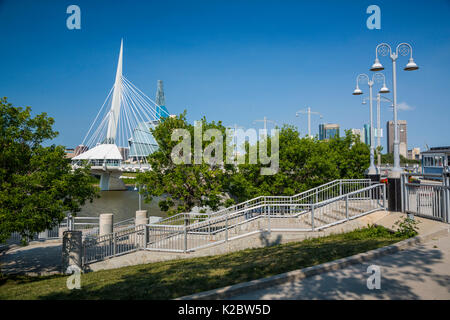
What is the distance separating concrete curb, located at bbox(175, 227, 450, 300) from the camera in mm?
5398

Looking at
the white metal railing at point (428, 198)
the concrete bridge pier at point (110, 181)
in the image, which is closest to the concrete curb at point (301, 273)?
the white metal railing at point (428, 198)

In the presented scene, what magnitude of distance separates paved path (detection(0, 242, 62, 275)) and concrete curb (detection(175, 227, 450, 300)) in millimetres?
9660

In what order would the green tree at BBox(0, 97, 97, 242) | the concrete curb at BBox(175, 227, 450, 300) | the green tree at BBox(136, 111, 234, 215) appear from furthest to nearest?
the green tree at BBox(136, 111, 234, 215) < the green tree at BBox(0, 97, 97, 242) < the concrete curb at BBox(175, 227, 450, 300)

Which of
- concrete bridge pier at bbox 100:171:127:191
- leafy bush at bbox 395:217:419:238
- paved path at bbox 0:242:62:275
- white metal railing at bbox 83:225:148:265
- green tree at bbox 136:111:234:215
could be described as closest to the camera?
leafy bush at bbox 395:217:419:238

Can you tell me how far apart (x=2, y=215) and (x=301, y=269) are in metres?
8.95

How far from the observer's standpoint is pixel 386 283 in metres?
5.60

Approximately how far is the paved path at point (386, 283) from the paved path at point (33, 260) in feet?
34.2

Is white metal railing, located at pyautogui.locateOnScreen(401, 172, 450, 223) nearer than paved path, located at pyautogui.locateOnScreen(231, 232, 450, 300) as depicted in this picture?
No

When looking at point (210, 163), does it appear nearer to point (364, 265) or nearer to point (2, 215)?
point (2, 215)

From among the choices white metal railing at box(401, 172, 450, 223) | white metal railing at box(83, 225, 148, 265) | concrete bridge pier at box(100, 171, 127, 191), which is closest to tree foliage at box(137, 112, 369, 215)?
white metal railing at box(83, 225, 148, 265)

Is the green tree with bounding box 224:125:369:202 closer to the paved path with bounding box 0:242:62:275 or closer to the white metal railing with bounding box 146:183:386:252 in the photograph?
the white metal railing with bounding box 146:183:386:252

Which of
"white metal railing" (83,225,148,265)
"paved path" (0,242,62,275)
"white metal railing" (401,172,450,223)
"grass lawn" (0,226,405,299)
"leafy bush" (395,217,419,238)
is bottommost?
"paved path" (0,242,62,275)

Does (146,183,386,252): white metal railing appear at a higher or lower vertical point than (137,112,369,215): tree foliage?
lower
